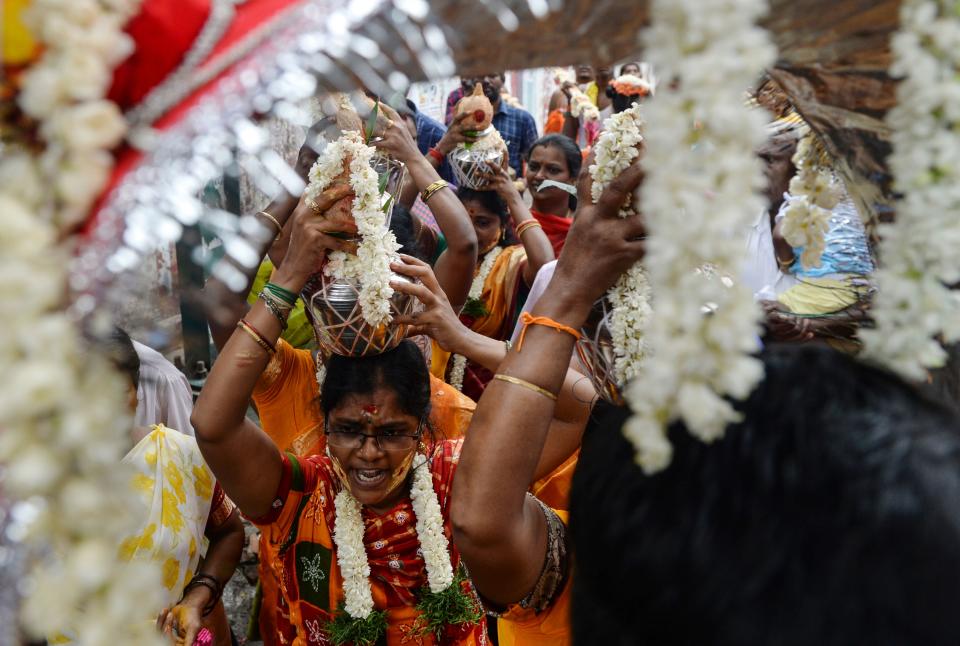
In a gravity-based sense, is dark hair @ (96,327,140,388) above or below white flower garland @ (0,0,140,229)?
below

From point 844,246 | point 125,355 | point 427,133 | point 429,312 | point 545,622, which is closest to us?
point 844,246

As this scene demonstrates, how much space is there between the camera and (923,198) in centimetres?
88

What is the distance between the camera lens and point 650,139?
79cm

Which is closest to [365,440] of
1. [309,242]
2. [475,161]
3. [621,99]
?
[309,242]

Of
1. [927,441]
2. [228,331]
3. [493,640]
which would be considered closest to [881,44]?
[927,441]

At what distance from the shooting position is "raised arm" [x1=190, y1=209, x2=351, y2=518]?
2.04 metres

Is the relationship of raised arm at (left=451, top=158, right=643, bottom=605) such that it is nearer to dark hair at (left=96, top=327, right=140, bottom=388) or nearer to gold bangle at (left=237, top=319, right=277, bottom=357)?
gold bangle at (left=237, top=319, right=277, bottom=357)

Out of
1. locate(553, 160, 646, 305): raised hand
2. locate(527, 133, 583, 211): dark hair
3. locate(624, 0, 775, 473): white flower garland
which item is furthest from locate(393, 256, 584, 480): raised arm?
locate(527, 133, 583, 211): dark hair

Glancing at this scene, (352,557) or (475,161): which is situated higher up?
(475,161)

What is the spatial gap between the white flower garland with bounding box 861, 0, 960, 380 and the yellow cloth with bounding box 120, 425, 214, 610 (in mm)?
1948

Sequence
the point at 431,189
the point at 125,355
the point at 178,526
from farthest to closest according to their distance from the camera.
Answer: the point at 431,189 → the point at 125,355 → the point at 178,526

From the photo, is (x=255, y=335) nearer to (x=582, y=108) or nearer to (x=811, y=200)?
(x=811, y=200)

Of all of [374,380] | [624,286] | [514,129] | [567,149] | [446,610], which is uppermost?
[514,129]

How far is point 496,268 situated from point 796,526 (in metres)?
3.42
